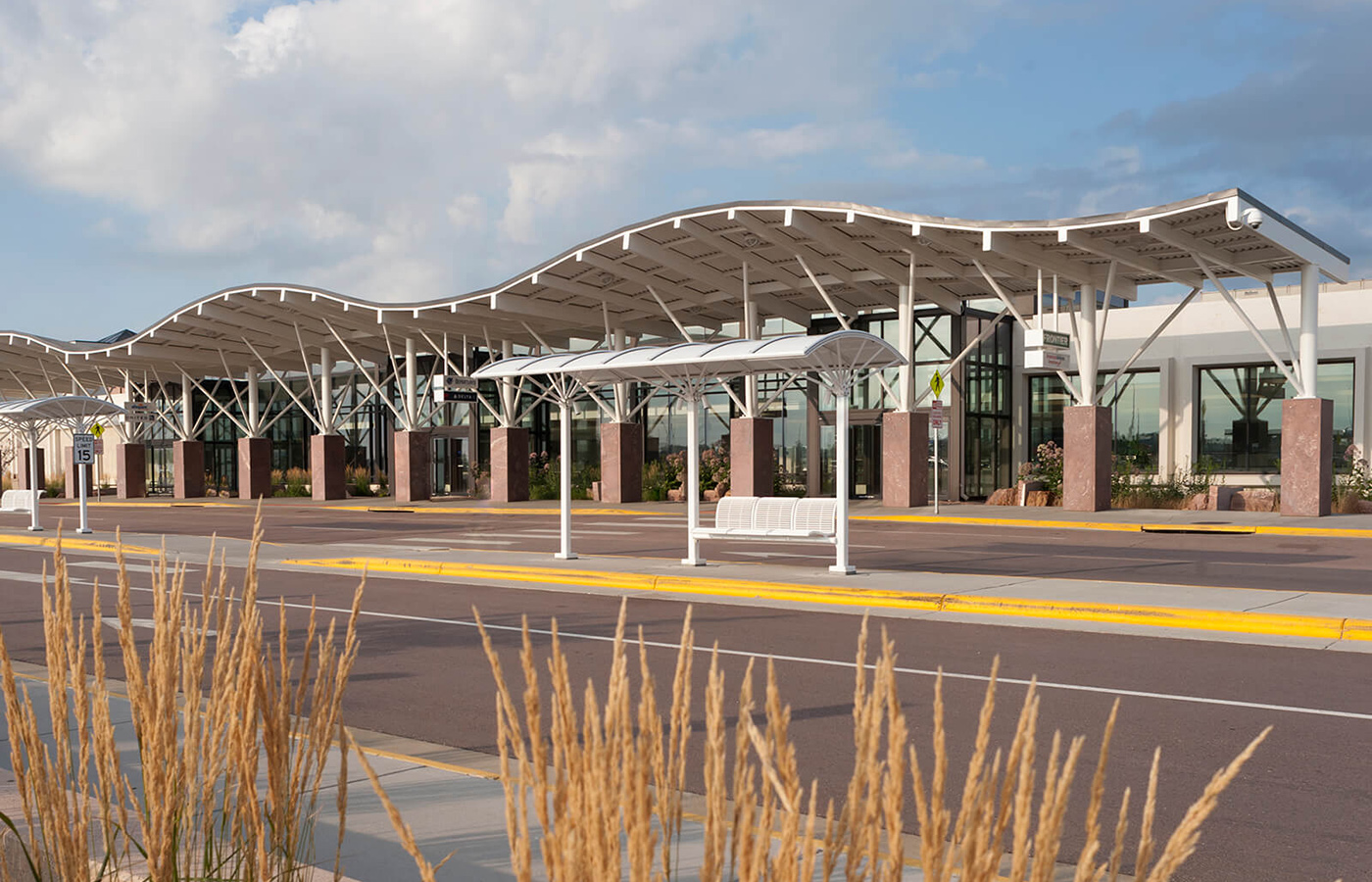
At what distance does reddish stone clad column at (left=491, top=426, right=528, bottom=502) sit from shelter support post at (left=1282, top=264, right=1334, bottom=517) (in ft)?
77.8

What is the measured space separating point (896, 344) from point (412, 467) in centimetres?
1750

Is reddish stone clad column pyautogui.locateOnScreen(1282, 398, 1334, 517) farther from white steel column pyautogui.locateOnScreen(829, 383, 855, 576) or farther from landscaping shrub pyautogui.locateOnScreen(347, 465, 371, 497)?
landscaping shrub pyautogui.locateOnScreen(347, 465, 371, 497)

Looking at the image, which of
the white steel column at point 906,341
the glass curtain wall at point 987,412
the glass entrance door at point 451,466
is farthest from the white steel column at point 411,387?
the glass curtain wall at point 987,412

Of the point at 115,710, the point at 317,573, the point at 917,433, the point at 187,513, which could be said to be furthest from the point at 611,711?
the point at 187,513

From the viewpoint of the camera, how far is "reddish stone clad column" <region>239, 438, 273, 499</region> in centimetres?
4797

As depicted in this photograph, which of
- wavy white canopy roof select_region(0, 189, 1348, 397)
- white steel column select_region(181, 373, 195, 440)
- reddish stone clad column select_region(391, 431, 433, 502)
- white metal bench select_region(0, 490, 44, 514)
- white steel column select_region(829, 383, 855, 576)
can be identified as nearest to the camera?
white steel column select_region(829, 383, 855, 576)

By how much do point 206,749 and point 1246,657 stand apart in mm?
8673

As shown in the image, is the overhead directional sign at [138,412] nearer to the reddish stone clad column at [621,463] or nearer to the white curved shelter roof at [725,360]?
the reddish stone clad column at [621,463]

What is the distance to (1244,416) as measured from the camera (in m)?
33.6

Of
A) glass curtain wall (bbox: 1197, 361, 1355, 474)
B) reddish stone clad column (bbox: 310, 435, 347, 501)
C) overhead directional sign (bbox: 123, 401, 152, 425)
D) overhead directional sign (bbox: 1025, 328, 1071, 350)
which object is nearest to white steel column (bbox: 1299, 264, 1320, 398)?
overhead directional sign (bbox: 1025, 328, 1071, 350)

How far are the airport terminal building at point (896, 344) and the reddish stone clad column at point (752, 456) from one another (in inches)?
3.3

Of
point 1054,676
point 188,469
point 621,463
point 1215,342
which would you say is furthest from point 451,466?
point 1054,676

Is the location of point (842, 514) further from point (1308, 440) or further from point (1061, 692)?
point (1308, 440)

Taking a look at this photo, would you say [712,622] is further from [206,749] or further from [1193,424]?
[1193,424]
